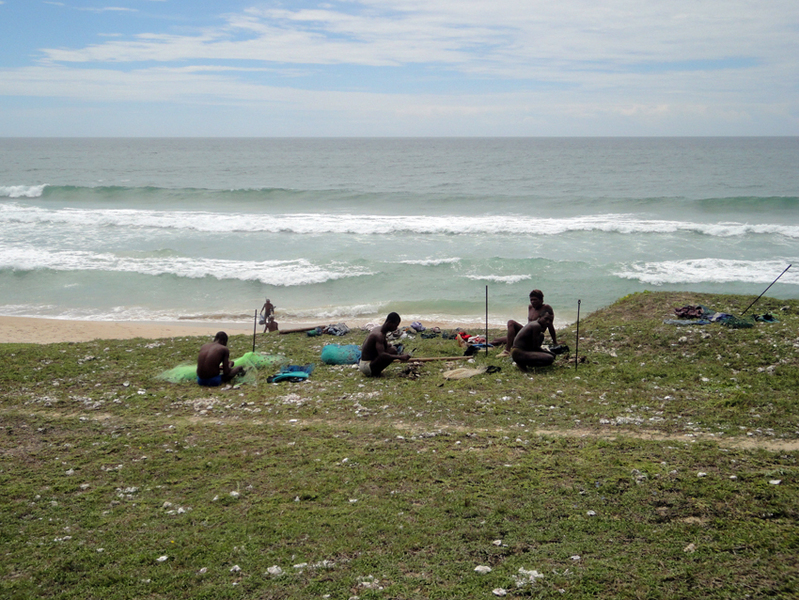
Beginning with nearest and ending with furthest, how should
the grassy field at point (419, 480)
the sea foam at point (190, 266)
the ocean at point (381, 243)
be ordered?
the grassy field at point (419, 480)
the ocean at point (381, 243)
the sea foam at point (190, 266)

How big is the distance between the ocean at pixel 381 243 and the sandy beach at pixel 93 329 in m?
1.04

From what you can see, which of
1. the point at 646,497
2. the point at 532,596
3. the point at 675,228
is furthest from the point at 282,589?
the point at 675,228

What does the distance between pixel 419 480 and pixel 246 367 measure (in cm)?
585

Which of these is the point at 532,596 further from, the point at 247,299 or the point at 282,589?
the point at 247,299

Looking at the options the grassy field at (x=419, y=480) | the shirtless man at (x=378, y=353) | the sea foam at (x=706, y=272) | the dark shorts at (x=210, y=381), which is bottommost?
the grassy field at (x=419, y=480)

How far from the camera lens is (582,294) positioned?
22.0 meters

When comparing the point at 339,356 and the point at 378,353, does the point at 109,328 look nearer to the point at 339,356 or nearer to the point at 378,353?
the point at 339,356

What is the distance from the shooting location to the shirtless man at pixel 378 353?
10797mm

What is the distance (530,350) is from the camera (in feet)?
35.9

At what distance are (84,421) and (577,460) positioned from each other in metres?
7.06

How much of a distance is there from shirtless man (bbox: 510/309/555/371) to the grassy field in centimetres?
26

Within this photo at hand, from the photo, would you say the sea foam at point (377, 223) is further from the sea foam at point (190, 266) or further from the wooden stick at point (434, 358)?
the wooden stick at point (434, 358)

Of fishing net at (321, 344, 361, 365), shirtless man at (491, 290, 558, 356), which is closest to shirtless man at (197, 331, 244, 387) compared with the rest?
fishing net at (321, 344, 361, 365)

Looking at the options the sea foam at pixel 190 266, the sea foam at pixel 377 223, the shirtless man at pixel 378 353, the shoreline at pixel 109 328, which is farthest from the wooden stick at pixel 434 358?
the sea foam at pixel 377 223
